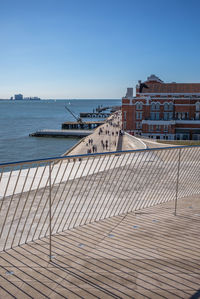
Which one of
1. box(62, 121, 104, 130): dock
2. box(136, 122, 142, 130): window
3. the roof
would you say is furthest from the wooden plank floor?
box(62, 121, 104, 130): dock

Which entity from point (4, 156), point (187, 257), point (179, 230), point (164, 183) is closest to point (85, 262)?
point (187, 257)

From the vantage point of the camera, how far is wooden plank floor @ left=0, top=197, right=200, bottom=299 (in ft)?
9.84

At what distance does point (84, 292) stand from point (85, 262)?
2.02 feet

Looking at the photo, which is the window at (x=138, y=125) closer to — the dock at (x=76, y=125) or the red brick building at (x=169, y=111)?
the red brick building at (x=169, y=111)

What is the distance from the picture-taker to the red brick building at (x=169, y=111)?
44.6 meters

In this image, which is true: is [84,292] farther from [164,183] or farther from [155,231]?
[164,183]

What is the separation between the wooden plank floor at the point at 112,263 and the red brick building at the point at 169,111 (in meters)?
41.0

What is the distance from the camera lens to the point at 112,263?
354 cm

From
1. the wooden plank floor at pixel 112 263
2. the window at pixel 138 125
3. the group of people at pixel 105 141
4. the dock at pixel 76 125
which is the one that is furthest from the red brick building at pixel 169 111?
the dock at pixel 76 125

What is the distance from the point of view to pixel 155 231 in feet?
14.9

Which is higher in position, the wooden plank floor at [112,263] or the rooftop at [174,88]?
the rooftop at [174,88]

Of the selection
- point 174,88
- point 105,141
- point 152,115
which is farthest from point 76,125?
point 174,88

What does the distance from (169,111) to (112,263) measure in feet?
144

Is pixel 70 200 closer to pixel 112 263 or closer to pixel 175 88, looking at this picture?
pixel 112 263
